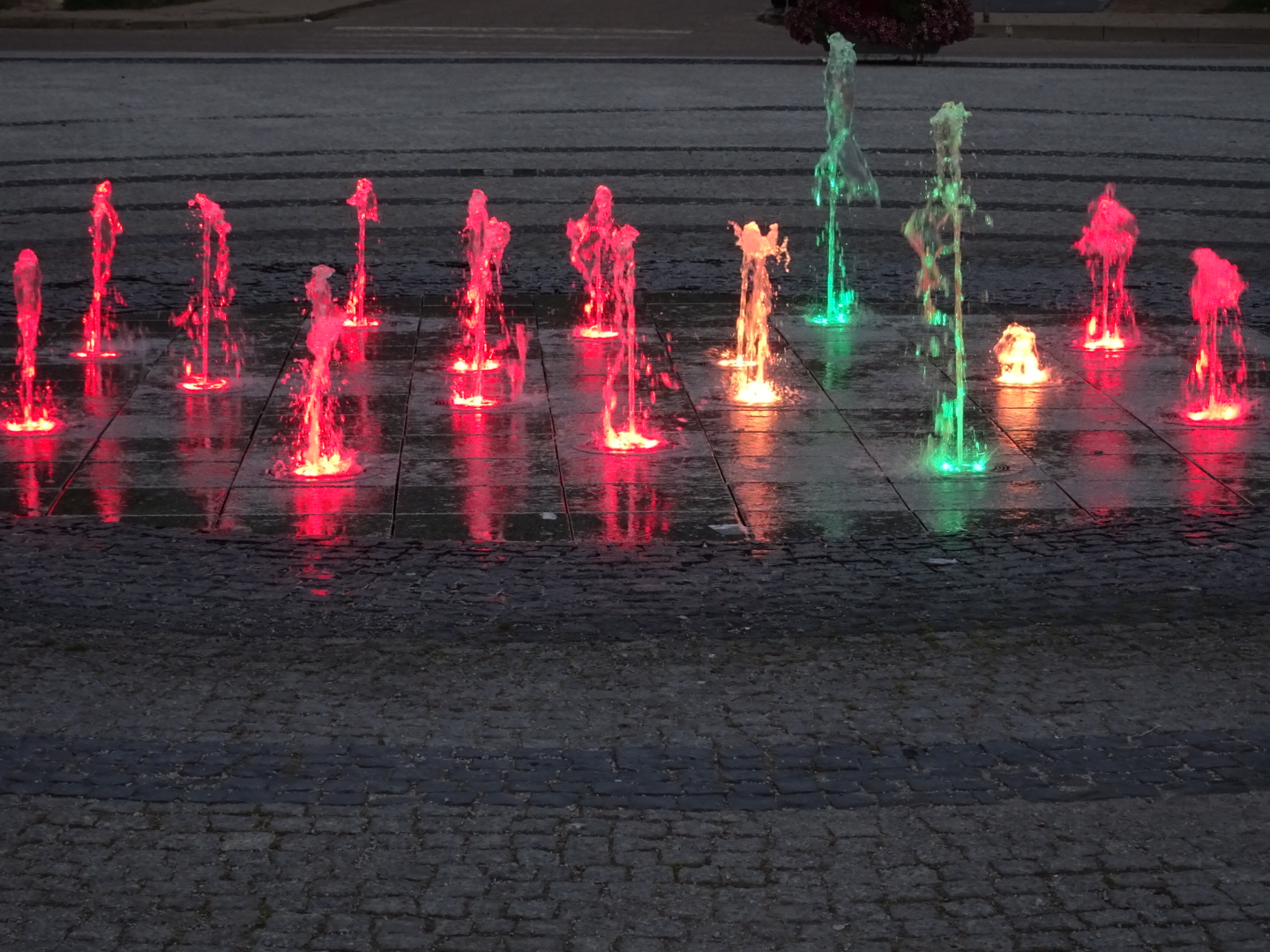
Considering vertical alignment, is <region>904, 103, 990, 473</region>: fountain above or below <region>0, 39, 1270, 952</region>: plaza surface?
above

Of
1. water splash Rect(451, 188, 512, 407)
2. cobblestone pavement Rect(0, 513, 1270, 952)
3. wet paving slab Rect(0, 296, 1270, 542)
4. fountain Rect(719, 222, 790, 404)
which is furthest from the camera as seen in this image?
water splash Rect(451, 188, 512, 407)

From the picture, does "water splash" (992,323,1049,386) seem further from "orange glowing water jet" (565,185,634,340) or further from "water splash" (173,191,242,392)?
"water splash" (173,191,242,392)

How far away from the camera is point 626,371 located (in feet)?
37.2

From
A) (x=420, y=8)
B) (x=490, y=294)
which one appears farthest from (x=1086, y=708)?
(x=420, y=8)

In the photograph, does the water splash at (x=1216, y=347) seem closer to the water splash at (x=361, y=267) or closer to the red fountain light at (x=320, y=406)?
the red fountain light at (x=320, y=406)

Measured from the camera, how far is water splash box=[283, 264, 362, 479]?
30.3 ft

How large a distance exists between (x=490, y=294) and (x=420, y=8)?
2698 cm

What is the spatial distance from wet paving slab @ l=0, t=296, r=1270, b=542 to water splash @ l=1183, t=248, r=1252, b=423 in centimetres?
11

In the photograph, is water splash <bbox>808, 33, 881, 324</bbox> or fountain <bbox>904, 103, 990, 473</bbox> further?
water splash <bbox>808, 33, 881, 324</bbox>

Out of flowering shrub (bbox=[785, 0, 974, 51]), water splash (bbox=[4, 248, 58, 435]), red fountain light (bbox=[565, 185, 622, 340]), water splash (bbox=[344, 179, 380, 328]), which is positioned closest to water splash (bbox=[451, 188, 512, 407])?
red fountain light (bbox=[565, 185, 622, 340])

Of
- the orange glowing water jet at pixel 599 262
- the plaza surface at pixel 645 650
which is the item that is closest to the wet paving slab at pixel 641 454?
the plaza surface at pixel 645 650

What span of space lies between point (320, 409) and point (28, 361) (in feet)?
6.90

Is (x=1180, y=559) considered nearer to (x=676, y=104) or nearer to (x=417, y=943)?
(x=417, y=943)

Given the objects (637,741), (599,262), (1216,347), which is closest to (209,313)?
(599,262)
